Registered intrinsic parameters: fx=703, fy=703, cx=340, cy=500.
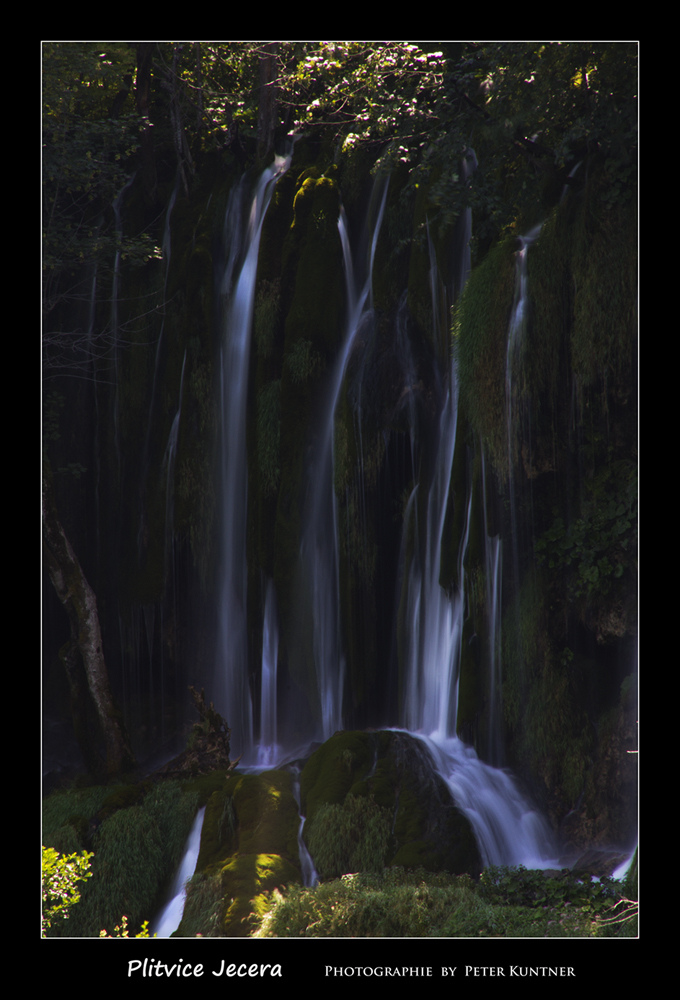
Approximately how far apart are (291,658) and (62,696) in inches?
102

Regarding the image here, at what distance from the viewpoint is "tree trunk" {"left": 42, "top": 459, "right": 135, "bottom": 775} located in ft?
22.6

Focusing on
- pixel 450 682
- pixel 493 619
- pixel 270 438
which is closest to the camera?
pixel 493 619

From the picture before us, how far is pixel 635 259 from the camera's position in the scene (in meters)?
4.77

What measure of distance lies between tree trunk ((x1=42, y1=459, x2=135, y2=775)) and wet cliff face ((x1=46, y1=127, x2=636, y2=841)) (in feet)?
1.38

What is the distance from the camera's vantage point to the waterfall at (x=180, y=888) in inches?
187

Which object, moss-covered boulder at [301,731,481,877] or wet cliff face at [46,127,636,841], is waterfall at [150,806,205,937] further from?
wet cliff face at [46,127,636,841]

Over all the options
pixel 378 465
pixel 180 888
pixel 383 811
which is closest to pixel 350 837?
pixel 383 811

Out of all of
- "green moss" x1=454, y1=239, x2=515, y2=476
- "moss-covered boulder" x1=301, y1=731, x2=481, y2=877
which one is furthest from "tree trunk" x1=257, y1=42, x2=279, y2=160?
"moss-covered boulder" x1=301, y1=731, x2=481, y2=877

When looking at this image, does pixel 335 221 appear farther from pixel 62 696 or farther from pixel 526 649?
pixel 62 696

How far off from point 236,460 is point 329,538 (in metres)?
1.41

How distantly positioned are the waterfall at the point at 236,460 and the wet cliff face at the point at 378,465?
0.08 metres

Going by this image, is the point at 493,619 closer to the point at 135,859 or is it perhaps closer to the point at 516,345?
the point at 516,345

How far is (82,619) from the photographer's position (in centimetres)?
696

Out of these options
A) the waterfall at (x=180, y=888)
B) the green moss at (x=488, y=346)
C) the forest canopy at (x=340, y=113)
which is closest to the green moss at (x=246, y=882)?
the waterfall at (x=180, y=888)
